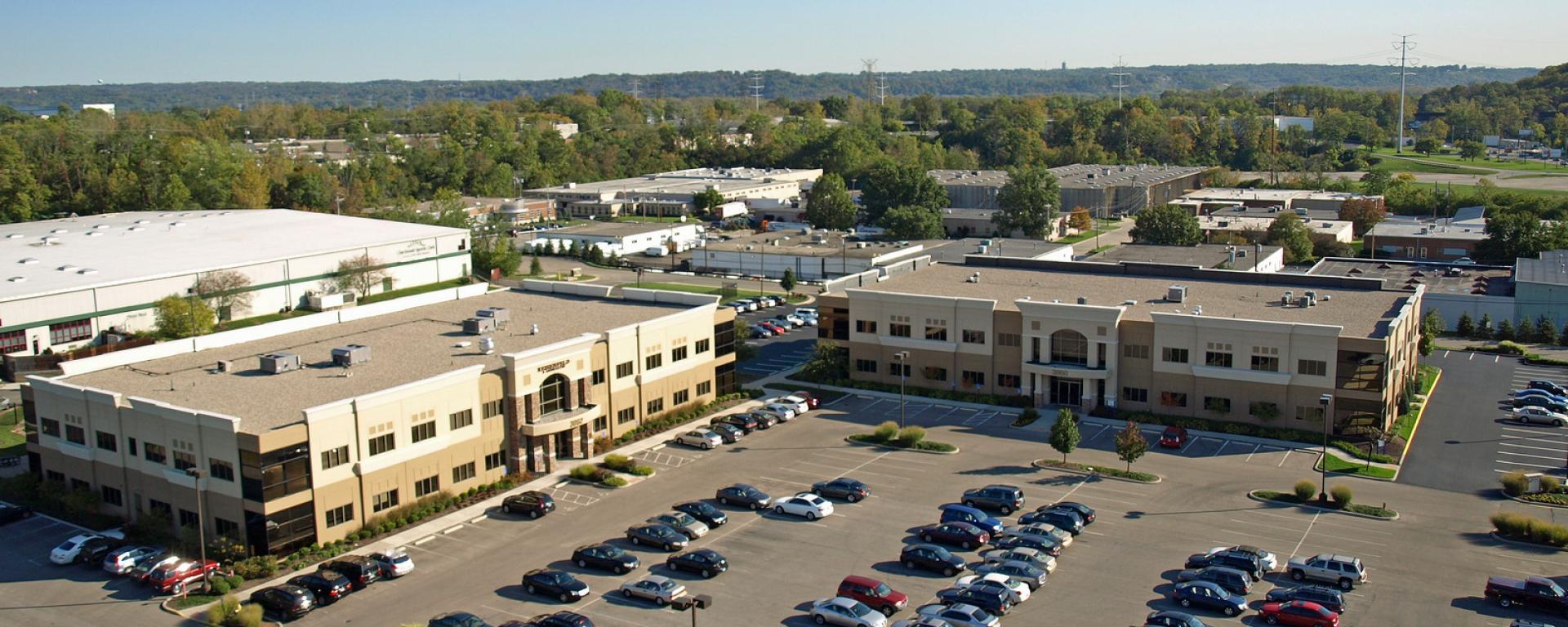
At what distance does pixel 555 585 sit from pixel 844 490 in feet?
32.8

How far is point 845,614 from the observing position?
26.8 metres

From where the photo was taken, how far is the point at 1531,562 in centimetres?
3056

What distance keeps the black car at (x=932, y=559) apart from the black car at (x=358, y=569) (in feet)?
41.9

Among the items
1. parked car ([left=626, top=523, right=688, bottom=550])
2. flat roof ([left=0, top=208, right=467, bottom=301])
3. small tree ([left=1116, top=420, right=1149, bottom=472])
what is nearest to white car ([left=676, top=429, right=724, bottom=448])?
parked car ([left=626, top=523, right=688, bottom=550])

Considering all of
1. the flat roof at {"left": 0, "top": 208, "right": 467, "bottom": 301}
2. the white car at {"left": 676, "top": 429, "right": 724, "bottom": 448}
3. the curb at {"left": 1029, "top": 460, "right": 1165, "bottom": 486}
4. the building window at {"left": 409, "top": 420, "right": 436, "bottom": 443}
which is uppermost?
the flat roof at {"left": 0, "top": 208, "right": 467, "bottom": 301}

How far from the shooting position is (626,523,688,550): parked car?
31.8 meters

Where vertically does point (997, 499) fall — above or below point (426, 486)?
below

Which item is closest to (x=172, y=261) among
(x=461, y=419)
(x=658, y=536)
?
(x=461, y=419)

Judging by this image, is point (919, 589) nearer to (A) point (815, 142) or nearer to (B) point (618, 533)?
(B) point (618, 533)

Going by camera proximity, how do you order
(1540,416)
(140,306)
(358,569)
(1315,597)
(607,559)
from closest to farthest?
(1315,597), (358,569), (607,559), (1540,416), (140,306)

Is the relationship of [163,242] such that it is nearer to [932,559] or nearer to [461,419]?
[461,419]

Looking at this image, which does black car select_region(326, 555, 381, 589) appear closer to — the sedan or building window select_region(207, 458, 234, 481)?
building window select_region(207, 458, 234, 481)

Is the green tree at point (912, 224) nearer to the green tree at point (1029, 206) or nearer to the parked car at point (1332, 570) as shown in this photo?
the green tree at point (1029, 206)

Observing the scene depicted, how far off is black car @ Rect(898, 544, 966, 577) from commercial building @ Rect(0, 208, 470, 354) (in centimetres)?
4325
